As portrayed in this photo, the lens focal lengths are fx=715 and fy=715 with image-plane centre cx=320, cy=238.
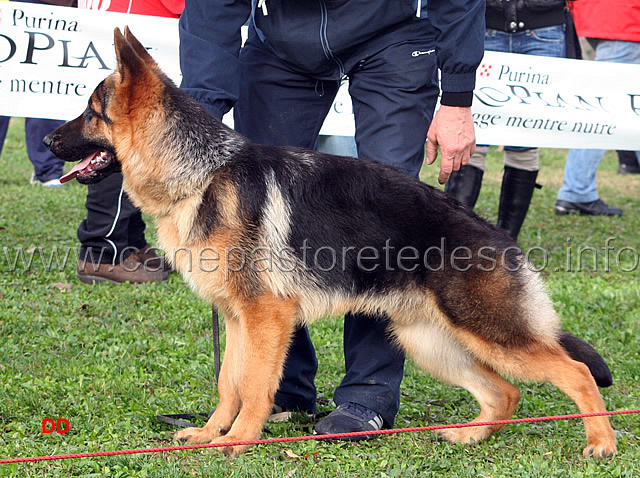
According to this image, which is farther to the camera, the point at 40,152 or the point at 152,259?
the point at 40,152

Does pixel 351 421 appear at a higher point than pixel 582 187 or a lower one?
higher

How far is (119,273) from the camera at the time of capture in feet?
18.6

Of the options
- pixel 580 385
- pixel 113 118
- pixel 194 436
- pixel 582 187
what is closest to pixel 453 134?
pixel 580 385

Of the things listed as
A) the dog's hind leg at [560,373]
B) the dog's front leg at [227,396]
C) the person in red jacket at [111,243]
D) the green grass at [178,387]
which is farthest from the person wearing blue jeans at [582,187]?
the dog's front leg at [227,396]

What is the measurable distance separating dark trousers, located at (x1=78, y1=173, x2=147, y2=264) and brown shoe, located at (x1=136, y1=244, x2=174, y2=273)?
0.13 m

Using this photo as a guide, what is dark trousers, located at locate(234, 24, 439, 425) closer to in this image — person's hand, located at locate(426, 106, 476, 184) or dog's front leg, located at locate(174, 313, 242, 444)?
person's hand, located at locate(426, 106, 476, 184)

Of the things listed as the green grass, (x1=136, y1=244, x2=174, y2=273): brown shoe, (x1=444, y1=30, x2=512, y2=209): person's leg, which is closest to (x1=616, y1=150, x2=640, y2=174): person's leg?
the green grass

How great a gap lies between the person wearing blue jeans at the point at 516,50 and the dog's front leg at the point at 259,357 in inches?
146

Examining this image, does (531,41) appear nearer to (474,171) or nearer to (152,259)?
(474,171)

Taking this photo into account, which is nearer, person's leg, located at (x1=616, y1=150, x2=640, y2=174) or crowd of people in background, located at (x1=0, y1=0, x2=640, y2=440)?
crowd of people in background, located at (x1=0, y1=0, x2=640, y2=440)

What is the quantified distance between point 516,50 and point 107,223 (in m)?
3.98

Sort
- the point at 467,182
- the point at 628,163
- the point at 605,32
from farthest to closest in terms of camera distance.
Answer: the point at 628,163 < the point at 605,32 < the point at 467,182

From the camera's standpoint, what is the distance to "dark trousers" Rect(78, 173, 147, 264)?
559cm

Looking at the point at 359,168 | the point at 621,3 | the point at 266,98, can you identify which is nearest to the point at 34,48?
the point at 266,98
